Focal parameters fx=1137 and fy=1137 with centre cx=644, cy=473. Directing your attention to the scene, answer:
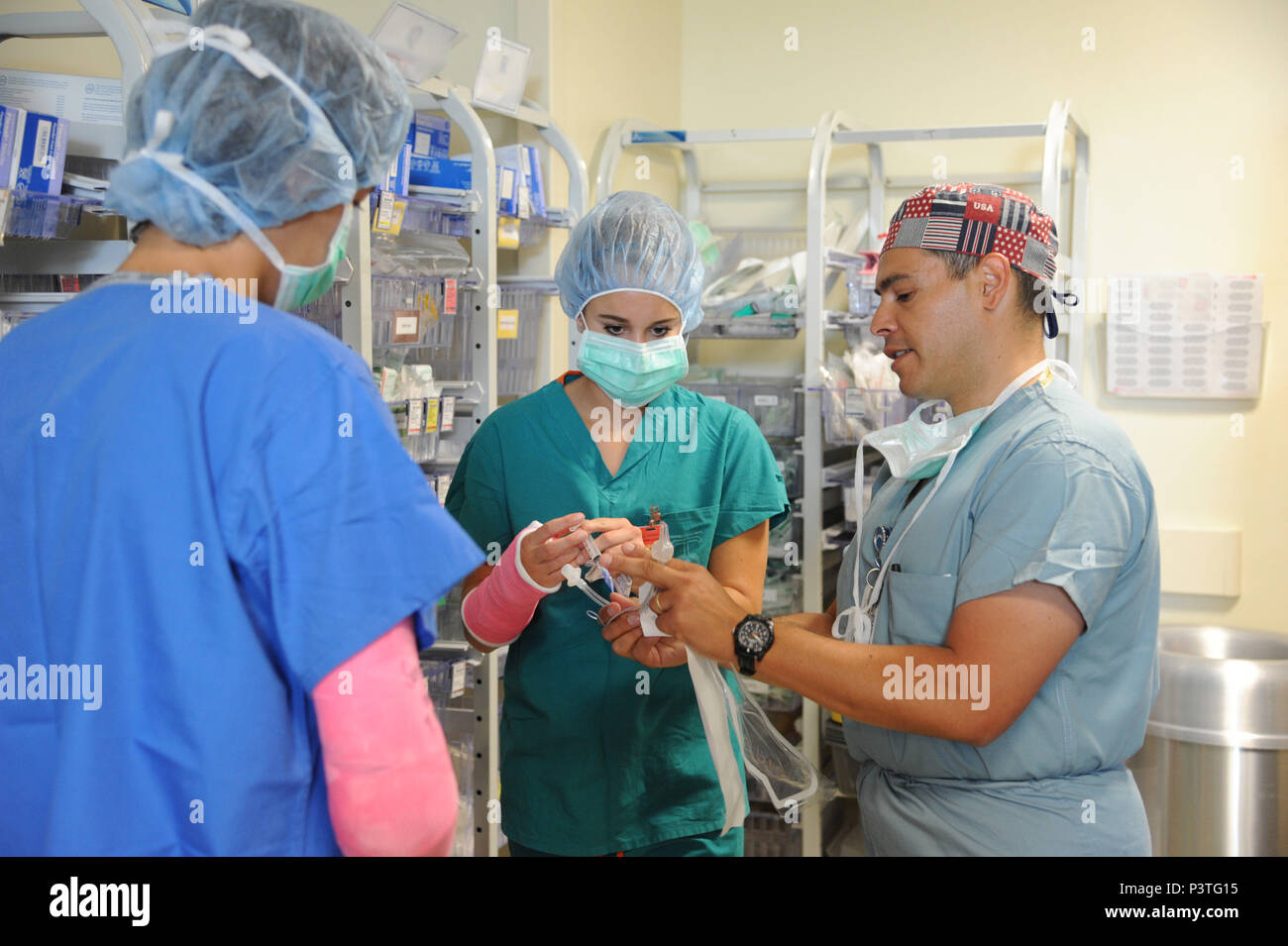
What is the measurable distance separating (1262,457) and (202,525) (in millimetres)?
4207

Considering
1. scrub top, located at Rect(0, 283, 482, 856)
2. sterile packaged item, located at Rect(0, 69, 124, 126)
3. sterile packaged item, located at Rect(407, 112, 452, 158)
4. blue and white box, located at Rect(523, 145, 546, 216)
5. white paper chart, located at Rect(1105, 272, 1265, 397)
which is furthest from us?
white paper chart, located at Rect(1105, 272, 1265, 397)

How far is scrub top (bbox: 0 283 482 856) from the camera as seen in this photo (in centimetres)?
105

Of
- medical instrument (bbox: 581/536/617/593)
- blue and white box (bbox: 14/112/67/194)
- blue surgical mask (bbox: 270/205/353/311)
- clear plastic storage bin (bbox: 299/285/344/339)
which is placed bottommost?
medical instrument (bbox: 581/536/617/593)

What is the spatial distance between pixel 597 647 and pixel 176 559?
1.10 meters

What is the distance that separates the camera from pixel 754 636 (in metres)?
1.68

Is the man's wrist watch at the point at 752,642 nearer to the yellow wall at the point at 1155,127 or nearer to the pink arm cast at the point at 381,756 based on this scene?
the pink arm cast at the point at 381,756

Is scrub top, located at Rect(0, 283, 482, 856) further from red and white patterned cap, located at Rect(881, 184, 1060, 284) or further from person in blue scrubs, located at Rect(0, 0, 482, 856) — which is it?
red and white patterned cap, located at Rect(881, 184, 1060, 284)

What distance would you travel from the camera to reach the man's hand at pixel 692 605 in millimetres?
1736

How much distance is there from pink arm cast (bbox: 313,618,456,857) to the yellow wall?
392cm

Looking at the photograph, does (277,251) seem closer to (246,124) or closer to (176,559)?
(246,124)

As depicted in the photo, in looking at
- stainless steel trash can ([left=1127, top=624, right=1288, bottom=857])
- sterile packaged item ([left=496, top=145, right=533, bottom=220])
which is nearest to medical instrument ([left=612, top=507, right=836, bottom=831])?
sterile packaged item ([left=496, top=145, right=533, bottom=220])

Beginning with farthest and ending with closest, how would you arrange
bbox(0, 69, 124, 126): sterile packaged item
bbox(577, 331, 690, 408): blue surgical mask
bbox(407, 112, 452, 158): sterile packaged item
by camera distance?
bbox(407, 112, 452, 158): sterile packaged item
bbox(577, 331, 690, 408): blue surgical mask
bbox(0, 69, 124, 126): sterile packaged item

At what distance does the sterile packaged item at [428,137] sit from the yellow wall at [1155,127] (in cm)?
222

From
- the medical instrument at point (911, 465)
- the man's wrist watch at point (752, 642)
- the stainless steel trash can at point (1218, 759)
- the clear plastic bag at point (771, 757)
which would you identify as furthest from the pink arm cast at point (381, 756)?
the stainless steel trash can at point (1218, 759)
